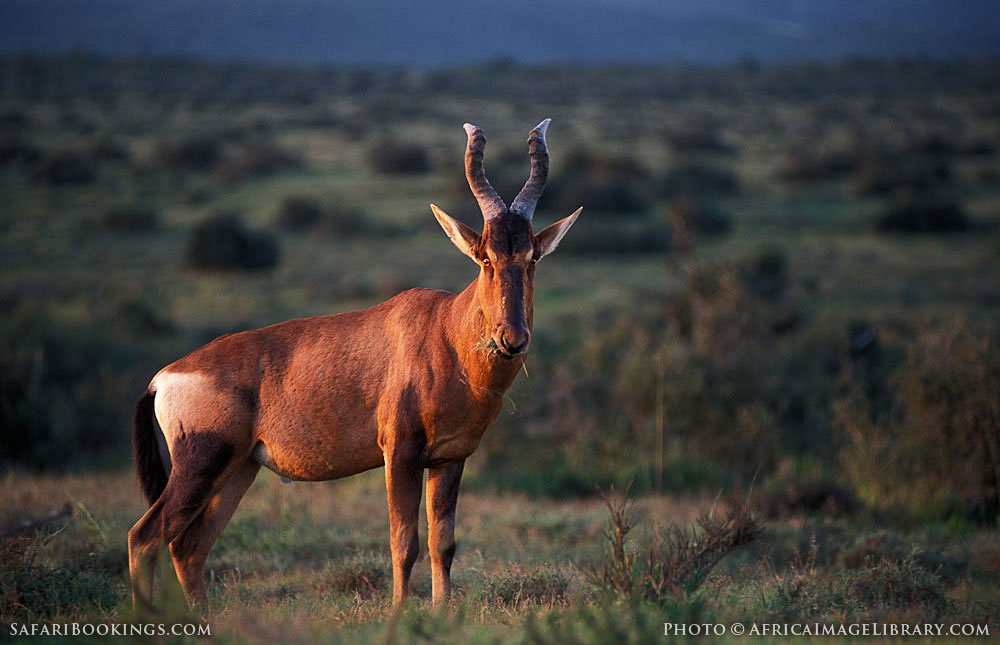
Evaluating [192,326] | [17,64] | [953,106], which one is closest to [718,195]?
[192,326]

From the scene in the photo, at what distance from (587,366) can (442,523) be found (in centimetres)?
844

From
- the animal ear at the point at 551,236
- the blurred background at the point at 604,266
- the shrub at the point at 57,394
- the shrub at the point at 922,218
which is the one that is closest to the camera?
the animal ear at the point at 551,236

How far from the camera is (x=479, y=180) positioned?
6031 millimetres

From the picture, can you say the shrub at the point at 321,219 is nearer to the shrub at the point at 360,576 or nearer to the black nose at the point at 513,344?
the shrub at the point at 360,576

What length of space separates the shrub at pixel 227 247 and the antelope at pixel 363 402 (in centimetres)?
1719

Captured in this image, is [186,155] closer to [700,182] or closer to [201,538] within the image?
[700,182]

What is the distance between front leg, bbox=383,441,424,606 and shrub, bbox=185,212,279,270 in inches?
722

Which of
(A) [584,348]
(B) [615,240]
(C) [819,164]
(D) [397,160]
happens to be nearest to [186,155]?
(D) [397,160]

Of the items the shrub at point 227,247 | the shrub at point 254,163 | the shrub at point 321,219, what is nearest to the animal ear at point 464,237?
the shrub at point 227,247

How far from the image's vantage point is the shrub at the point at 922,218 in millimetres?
26641

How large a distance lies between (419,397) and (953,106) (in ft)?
217

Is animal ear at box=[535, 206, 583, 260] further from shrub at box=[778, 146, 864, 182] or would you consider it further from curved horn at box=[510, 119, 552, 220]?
shrub at box=[778, 146, 864, 182]

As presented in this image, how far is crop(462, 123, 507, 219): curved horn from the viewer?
5.89m

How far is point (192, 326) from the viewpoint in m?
18.4
